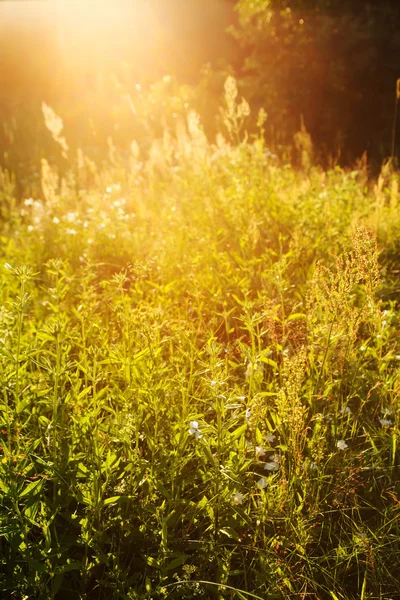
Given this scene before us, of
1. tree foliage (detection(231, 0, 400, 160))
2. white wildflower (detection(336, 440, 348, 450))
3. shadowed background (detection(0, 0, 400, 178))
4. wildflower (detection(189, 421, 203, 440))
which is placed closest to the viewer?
wildflower (detection(189, 421, 203, 440))

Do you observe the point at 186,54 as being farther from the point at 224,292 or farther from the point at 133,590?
the point at 133,590

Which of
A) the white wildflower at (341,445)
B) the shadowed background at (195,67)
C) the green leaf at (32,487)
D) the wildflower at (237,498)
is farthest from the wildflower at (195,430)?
the shadowed background at (195,67)

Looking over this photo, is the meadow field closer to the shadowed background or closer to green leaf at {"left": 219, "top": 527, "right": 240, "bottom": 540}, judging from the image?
green leaf at {"left": 219, "top": 527, "right": 240, "bottom": 540}

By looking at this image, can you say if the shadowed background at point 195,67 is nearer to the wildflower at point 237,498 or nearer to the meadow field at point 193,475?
the meadow field at point 193,475

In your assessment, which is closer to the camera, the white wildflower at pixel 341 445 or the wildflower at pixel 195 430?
the wildflower at pixel 195 430

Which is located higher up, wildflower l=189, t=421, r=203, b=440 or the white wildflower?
wildflower l=189, t=421, r=203, b=440

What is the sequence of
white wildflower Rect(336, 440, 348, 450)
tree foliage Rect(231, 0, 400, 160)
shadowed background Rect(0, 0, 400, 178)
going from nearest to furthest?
white wildflower Rect(336, 440, 348, 450) → tree foliage Rect(231, 0, 400, 160) → shadowed background Rect(0, 0, 400, 178)

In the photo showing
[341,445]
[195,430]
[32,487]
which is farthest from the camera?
[341,445]

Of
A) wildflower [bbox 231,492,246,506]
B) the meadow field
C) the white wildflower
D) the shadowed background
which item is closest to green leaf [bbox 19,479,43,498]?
the meadow field

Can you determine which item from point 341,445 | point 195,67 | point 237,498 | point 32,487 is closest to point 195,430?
point 237,498

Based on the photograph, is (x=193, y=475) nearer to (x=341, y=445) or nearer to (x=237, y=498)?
(x=237, y=498)

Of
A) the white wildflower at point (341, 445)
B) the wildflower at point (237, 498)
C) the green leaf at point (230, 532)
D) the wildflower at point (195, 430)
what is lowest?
the white wildflower at point (341, 445)

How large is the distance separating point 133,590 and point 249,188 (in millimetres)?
3354

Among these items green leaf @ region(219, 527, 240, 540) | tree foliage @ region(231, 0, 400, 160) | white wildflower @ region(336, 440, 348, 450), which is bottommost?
white wildflower @ region(336, 440, 348, 450)
